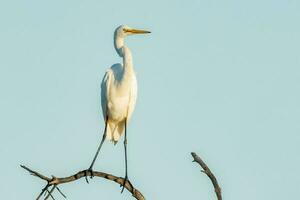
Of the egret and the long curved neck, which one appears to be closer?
the long curved neck

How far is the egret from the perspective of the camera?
46.1 ft

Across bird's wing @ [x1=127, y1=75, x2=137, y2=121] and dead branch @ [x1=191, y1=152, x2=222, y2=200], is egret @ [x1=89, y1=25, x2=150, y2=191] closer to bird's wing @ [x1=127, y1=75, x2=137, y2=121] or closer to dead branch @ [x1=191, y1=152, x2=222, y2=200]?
bird's wing @ [x1=127, y1=75, x2=137, y2=121]

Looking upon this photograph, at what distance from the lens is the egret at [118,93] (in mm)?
14062

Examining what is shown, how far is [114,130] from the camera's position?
1455 cm

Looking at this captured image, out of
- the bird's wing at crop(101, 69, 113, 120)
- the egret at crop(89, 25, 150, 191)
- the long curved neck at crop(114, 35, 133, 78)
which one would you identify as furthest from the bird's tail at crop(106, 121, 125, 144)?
the long curved neck at crop(114, 35, 133, 78)

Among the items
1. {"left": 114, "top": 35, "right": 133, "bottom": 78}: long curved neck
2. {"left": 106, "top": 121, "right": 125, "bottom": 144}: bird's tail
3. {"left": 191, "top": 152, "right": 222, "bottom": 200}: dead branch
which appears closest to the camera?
{"left": 191, "top": 152, "right": 222, "bottom": 200}: dead branch

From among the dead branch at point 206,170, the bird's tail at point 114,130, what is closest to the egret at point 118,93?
the bird's tail at point 114,130

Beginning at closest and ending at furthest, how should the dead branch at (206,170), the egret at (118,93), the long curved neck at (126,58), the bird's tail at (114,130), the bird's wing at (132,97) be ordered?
the dead branch at (206,170)
the long curved neck at (126,58)
the egret at (118,93)
the bird's wing at (132,97)
the bird's tail at (114,130)

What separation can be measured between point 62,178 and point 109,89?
11.8 feet

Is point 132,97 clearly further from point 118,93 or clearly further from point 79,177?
point 79,177

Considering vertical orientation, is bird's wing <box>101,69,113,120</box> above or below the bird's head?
below

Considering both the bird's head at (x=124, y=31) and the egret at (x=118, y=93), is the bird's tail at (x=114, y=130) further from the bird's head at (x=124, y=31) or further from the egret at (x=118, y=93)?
the bird's head at (x=124, y=31)

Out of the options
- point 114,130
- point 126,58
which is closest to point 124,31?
point 126,58

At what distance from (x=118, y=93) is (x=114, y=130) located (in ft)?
2.37
